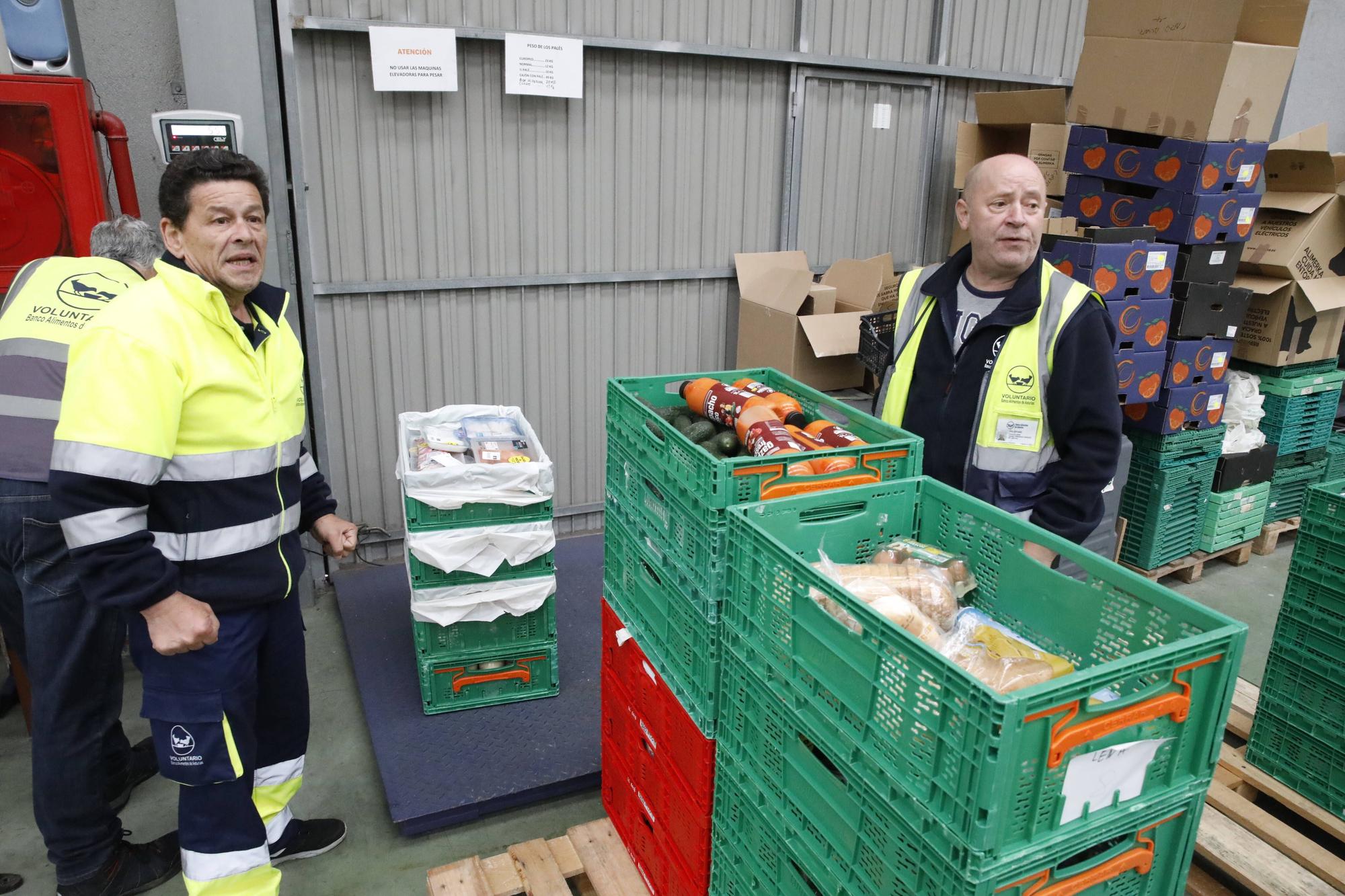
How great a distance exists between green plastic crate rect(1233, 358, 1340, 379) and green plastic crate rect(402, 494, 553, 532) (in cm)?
415

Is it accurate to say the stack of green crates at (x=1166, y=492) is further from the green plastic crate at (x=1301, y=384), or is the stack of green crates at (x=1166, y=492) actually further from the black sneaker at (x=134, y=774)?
the black sneaker at (x=134, y=774)

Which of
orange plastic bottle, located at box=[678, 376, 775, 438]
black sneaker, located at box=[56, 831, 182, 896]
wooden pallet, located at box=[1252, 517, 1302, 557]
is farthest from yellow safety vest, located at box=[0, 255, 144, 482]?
wooden pallet, located at box=[1252, 517, 1302, 557]

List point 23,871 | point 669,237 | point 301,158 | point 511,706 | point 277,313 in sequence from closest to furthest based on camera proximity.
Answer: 1. point 277,313
2. point 23,871
3. point 511,706
4. point 301,158
5. point 669,237

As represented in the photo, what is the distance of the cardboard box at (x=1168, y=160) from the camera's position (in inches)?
158

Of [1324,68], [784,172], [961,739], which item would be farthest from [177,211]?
[1324,68]

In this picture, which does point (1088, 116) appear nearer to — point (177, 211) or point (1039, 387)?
point (1039, 387)

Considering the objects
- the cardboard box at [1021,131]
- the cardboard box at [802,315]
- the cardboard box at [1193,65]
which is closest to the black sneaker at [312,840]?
the cardboard box at [802,315]

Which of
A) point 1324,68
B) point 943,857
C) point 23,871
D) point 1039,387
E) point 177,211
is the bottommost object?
point 23,871

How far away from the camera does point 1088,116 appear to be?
4.43 meters

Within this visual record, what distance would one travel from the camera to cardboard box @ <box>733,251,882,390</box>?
4.48 meters

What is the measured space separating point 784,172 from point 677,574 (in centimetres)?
353

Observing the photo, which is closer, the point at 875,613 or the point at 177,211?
the point at 875,613

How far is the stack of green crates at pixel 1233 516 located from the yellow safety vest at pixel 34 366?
5086mm

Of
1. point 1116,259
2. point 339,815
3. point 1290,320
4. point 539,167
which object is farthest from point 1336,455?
point 339,815
